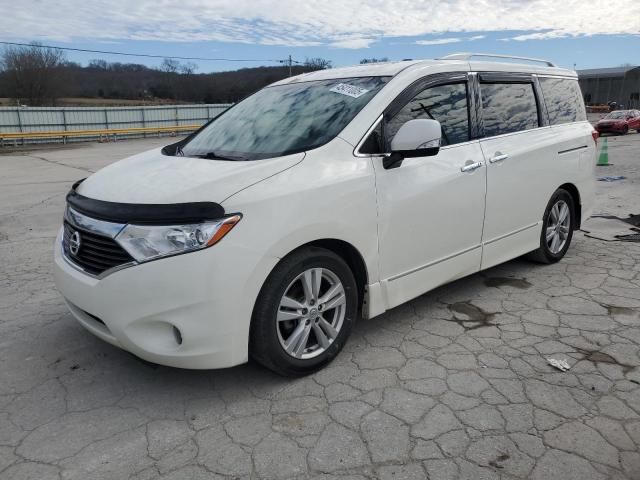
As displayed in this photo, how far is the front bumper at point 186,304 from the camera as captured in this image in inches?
102

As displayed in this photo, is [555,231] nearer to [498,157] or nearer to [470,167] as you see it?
[498,157]

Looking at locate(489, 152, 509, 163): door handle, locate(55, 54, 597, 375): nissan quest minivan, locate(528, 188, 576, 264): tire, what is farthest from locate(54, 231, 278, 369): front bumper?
locate(528, 188, 576, 264): tire

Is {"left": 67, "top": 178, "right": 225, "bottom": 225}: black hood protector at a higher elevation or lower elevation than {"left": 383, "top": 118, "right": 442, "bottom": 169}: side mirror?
lower

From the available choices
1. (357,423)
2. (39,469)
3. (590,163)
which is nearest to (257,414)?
(357,423)

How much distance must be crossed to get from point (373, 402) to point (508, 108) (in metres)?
2.84

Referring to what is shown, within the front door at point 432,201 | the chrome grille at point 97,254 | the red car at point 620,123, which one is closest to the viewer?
the chrome grille at point 97,254

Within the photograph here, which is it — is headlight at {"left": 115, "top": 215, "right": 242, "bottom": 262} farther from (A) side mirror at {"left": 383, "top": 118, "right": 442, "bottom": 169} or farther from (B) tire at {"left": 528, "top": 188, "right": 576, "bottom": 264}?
(B) tire at {"left": 528, "top": 188, "right": 576, "bottom": 264}

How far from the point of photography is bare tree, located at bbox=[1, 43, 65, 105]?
41.8m

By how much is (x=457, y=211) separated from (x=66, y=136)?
97.8 feet

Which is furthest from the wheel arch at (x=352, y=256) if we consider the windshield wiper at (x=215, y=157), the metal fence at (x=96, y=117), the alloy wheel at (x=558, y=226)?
the metal fence at (x=96, y=117)

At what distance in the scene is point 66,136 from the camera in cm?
2892

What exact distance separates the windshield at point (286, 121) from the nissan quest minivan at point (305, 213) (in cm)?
2

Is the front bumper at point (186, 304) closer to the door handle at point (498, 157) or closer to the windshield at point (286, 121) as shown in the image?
the windshield at point (286, 121)

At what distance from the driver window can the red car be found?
92.8 feet
